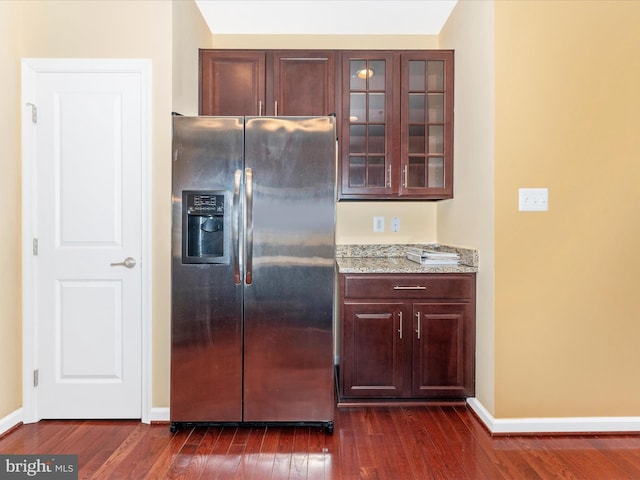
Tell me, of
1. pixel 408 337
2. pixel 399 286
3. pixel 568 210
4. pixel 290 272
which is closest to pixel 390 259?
pixel 399 286

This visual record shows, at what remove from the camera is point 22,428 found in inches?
84.3

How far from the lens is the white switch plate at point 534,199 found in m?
2.10

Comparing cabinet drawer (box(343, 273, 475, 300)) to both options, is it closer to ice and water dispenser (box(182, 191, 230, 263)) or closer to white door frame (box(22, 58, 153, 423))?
ice and water dispenser (box(182, 191, 230, 263))

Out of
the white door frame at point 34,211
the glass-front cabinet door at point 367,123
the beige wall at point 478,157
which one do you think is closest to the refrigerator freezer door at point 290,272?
the white door frame at point 34,211

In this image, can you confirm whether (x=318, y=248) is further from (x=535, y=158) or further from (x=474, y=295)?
(x=535, y=158)

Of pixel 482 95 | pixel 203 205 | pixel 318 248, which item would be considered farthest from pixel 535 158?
pixel 203 205

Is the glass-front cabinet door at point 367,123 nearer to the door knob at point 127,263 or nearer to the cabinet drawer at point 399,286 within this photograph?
the cabinet drawer at point 399,286

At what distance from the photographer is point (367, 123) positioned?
2.78 meters

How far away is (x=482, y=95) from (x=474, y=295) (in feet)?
4.00

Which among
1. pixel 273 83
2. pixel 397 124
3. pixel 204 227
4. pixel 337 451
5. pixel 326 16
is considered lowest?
pixel 337 451

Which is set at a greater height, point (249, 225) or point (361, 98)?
point (361, 98)

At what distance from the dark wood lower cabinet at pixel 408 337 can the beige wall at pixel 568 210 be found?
287 millimetres

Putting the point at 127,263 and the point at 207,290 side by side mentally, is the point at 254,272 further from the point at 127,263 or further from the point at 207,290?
the point at 127,263

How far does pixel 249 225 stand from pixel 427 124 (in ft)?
5.18
